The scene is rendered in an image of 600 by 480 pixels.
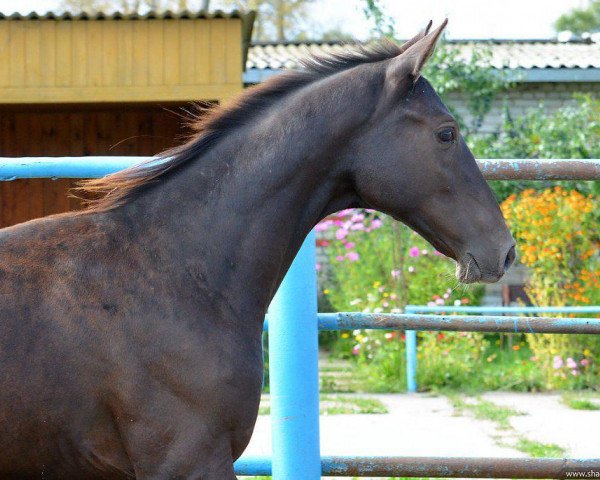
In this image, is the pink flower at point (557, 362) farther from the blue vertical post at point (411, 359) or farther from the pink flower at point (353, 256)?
the pink flower at point (353, 256)

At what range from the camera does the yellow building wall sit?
829 centimetres

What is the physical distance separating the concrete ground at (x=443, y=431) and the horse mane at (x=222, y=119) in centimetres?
308

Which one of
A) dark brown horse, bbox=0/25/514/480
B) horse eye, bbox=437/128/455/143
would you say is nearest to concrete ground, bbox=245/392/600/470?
dark brown horse, bbox=0/25/514/480

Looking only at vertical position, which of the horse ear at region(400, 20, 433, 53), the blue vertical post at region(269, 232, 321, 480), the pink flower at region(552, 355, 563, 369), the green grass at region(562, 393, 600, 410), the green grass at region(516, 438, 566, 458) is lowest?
the green grass at region(562, 393, 600, 410)

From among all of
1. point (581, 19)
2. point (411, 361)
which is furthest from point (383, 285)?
point (581, 19)

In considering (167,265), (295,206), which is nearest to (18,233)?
(167,265)

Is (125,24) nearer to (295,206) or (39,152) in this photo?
(39,152)

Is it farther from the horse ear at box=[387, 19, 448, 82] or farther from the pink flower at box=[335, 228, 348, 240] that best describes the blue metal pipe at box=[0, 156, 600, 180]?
the pink flower at box=[335, 228, 348, 240]

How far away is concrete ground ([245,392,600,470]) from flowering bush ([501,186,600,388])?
78cm

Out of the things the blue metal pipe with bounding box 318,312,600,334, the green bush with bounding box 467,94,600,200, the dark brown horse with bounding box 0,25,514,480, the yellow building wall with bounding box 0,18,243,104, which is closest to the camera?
the dark brown horse with bounding box 0,25,514,480

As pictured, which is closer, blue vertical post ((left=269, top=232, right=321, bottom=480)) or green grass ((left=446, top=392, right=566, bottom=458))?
blue vertical post ((left=269, top=232, right=321, bottom=480))

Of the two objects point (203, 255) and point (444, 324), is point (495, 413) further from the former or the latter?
point (203, 255)

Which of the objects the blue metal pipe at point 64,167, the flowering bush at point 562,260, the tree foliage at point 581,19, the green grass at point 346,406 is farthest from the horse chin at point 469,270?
the tree foliage at point 581,19

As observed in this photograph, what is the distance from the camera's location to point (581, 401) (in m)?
7.53
